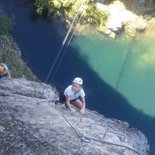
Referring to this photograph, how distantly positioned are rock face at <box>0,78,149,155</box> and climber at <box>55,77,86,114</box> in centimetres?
20

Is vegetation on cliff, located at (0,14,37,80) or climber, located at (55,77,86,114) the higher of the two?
climber, located at (55,77,86,114)

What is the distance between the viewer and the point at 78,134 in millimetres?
9602

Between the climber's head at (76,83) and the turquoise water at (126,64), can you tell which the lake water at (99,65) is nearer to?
the turquoise water at (126,64)

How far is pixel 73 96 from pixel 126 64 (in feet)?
52.2

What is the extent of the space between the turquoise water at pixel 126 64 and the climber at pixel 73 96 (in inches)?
508

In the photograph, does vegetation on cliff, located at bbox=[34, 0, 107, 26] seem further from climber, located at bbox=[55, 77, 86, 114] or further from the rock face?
climber, located at bbox=[55, 77, 86, 114]

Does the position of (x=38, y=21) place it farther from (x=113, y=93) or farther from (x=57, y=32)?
(x=113, y=93)

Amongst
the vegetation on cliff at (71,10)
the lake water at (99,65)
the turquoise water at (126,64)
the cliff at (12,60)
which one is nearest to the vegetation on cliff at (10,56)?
the cliff at (12,60)

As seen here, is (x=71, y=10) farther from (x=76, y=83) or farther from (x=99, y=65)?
(x=76, y=83)

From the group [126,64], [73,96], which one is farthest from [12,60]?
[126,64]

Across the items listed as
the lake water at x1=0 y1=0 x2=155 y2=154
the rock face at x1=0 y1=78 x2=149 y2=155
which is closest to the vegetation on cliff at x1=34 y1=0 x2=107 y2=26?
the lake water at x1=0 y1=0 x2=155 y2=154

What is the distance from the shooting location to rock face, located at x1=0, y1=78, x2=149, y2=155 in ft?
28.7

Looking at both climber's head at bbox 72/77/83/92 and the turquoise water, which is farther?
the turquoise water

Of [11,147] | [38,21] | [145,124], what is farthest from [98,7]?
[11,147]
